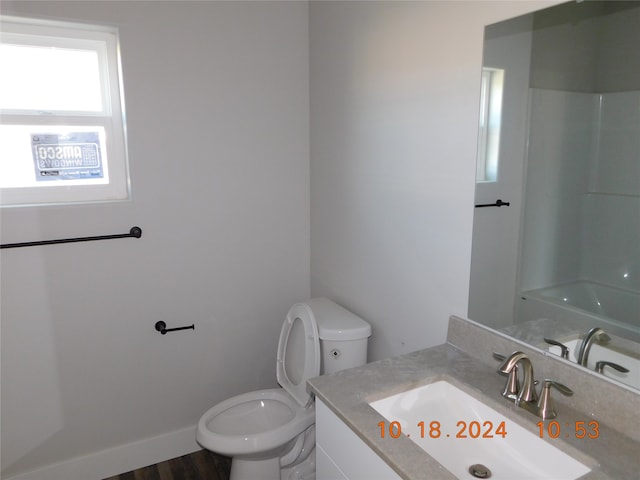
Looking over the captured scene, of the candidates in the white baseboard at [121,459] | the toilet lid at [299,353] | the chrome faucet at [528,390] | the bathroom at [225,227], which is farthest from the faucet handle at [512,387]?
the white baseboard at [121,459]

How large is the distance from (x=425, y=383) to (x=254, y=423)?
1023 millimetres

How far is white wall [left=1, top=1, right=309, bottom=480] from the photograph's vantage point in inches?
81.0

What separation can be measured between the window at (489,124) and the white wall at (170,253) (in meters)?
1.22

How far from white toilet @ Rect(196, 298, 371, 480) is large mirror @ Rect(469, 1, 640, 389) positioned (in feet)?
2.19

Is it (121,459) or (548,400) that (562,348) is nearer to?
(548,400)

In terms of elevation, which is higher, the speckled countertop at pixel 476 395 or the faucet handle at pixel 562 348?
the faucet handle at pixel 562 348

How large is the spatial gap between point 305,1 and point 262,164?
33.9 inches

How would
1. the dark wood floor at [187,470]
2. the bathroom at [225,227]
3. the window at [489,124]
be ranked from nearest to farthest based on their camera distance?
1. the window at [489,124]
2. the bathroom at [225,227]
3. the dark wood floor at [187,470]

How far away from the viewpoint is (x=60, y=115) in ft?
6.72

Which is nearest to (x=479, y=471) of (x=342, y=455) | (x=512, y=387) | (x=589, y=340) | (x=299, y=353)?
(x=512, y=387)

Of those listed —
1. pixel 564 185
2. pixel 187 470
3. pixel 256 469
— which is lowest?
pixel 187 470

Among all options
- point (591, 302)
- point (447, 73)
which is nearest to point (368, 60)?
point (447, 73)

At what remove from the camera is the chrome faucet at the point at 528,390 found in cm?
119

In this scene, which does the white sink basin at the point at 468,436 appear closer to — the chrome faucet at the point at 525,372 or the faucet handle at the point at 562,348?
the chrome faucet at the point at 525,372
